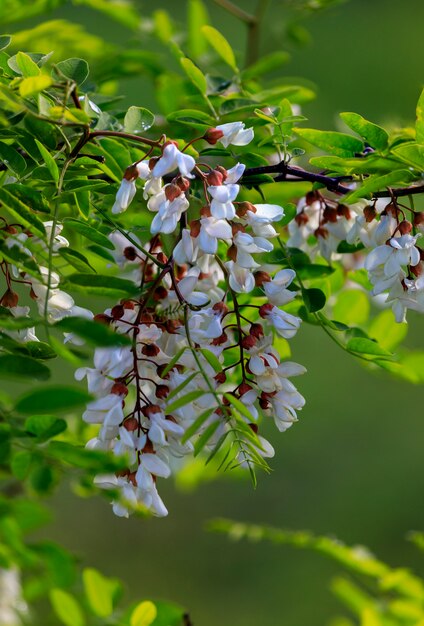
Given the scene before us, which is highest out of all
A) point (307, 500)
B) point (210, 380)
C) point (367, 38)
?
point (367, 38)

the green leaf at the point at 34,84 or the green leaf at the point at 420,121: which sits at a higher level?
the green leaf at the point at 420,121

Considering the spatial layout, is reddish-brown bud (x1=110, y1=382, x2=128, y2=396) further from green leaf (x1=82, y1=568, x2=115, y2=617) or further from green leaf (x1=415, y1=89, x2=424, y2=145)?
green leaf (x1=82, y1=568, x2=115, y2=617)

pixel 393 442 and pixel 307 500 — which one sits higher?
pixel 393 442

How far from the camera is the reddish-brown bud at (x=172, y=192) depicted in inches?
26.4

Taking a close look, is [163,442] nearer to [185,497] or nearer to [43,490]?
[43,490]

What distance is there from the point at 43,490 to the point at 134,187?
1.26ft

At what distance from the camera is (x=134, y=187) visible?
0.70 m

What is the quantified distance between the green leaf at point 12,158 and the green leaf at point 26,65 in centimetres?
6

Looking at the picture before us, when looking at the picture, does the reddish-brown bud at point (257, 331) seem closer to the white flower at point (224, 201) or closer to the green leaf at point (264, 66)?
the white flower at point (224, 201)

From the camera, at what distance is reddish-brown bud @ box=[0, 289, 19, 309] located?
73 centimetres

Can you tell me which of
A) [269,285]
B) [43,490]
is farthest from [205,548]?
[269,285]

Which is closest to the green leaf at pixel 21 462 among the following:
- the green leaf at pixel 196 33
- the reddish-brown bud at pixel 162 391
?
the reddish-brown bud at pixel 162 391

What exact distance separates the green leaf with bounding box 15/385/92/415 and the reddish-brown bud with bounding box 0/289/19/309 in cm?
14

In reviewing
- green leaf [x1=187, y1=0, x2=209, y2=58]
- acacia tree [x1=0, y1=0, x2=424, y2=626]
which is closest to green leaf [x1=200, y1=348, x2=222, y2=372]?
acacia tree [x1=0, y1=0, x2=424, y2=626]
